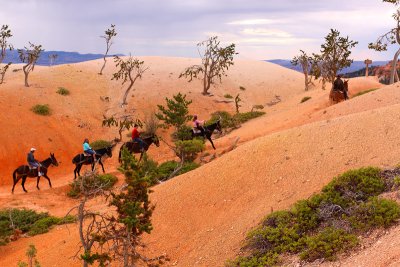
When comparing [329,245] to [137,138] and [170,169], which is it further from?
[137,138]

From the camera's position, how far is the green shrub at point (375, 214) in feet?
30.8

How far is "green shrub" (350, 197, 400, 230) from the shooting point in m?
9.38

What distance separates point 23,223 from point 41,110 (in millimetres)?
19254

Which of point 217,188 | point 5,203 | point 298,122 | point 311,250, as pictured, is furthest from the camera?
point 298,122

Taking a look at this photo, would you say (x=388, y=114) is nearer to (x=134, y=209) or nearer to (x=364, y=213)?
(x=364, y=213)

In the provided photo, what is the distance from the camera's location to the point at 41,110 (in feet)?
115

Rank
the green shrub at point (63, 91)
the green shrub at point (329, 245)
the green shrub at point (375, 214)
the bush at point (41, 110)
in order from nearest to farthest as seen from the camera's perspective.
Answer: the green shrub at point (329, 245), the green shrub at point (375, 214), the bush at point (41, 110), the green shrub at point (63, 91)

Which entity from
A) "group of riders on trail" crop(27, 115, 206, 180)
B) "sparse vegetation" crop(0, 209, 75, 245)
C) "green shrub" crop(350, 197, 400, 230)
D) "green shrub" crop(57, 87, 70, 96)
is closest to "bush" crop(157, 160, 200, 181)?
"group of riders on trail" crop(27, 115, 206, 180)

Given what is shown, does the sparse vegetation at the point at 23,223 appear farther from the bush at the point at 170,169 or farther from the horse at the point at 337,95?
the horse at the point at 337,95

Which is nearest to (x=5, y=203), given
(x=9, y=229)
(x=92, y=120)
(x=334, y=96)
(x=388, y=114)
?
(x=9, y=229)

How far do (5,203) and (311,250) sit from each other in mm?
17173

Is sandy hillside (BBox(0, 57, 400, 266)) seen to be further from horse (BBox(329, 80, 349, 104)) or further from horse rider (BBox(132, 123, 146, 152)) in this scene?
horse rider (BBox(132, 123, 146, 152))

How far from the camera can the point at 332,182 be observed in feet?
38.1

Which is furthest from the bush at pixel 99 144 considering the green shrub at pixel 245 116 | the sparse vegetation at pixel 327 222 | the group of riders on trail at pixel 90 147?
the sparse vegetation at pixel 327 222
